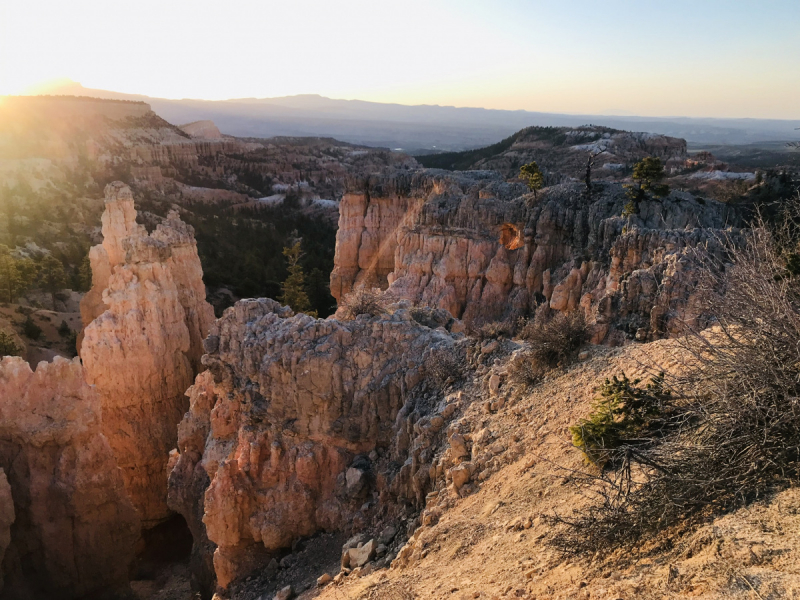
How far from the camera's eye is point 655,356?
7.80m

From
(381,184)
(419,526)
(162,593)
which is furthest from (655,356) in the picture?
Answer: (381,184)

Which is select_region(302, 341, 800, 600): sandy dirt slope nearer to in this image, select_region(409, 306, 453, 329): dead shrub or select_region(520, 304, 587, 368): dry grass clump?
select_region(520, 304, 587, 368): dry grass clump

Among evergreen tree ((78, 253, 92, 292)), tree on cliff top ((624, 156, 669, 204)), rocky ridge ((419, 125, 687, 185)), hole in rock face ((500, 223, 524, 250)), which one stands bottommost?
evergreen tree ((78, 253, 92, 292))

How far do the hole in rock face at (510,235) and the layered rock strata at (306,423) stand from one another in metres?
13.3

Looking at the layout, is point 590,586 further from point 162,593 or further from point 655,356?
point 162,593

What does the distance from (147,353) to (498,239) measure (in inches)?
579

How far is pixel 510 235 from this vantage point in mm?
24062

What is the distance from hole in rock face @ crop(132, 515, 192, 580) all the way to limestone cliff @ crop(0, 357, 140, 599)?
238 cm

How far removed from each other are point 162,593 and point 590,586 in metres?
14.7

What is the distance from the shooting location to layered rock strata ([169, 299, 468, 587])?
399 inches

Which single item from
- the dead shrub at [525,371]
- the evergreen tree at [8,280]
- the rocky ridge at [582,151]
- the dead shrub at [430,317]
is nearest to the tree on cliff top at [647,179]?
the dead shrub at [430,317]

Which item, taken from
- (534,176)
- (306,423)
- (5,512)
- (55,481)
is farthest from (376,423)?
(534,176)

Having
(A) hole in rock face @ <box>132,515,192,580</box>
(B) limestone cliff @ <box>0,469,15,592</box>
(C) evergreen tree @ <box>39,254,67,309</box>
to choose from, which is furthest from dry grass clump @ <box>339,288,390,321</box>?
(C) evergreen tree @ <box>39,254,67,309</box>

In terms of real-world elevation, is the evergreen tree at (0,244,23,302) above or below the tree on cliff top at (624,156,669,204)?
below
